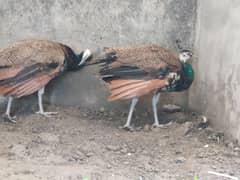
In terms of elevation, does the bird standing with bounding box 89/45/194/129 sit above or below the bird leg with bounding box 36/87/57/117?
above

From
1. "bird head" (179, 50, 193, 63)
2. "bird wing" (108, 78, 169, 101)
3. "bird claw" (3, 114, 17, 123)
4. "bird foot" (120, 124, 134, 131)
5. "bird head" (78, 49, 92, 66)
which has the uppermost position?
"bird head" (179, 50, 193, 63)

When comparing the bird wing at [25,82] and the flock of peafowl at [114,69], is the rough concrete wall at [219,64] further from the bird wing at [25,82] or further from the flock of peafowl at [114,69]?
the bird wing at [25,82]

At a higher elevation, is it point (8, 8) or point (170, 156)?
point (8, 8)

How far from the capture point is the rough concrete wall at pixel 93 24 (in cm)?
603

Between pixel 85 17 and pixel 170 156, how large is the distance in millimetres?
1664

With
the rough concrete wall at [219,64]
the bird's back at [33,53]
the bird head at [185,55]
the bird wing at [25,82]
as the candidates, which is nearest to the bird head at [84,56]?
the bird's back at [33,53]

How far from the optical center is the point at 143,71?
5.77m

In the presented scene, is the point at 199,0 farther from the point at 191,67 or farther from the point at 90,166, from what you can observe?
the point at 90,166

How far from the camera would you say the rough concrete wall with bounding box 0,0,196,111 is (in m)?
6.03

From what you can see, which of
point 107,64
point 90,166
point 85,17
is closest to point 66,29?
point 85,17

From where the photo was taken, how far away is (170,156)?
524 cm

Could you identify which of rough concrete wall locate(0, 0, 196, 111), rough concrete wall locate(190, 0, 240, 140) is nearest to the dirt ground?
rough concrete wall locate(190, 0, 240, 140)

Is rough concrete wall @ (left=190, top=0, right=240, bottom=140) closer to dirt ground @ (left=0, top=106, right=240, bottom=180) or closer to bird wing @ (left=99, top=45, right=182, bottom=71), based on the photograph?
dirt ground @ (left=0, top=106, right=240, bottom=180)

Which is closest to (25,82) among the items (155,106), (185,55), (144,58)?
(144,58)
